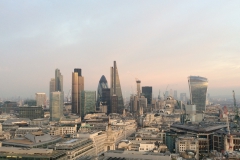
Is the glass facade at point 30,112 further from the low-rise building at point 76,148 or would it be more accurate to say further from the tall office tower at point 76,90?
the low-rise building at point 76,148

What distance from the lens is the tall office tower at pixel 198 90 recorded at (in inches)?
5296

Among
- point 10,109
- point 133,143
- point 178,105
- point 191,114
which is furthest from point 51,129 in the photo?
point 178,105

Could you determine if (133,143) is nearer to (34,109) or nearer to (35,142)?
(35,142)

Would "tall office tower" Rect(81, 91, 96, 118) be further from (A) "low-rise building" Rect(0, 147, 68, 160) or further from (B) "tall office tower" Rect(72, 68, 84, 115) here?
(A) "low-rise building" Rect(0, 147, 68, 160)

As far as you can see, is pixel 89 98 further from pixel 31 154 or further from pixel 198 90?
pixel 31 154

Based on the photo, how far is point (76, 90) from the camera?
7451 inches

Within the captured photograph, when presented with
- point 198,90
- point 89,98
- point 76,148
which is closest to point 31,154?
point 76,148

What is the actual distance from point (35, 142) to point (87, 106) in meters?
115

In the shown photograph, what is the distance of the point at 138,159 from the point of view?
37.5 m

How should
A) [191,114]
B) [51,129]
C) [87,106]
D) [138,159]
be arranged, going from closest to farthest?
[138,159]
[51,129]
[191,114]
[87,106]

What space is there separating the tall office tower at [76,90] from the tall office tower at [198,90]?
241 ft

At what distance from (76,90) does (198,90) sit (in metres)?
88.0

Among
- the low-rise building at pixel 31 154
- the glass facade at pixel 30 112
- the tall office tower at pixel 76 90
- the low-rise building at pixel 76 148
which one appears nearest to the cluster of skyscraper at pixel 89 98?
the tall office tower at pixel 76 90

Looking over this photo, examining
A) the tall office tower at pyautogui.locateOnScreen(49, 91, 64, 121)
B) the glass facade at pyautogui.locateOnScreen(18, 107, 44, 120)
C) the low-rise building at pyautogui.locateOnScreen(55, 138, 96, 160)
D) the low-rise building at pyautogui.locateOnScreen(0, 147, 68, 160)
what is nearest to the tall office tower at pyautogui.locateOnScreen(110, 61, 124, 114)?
the tall office tower at pyautogui.locateOnScreen(49, 91, 64, 121)
